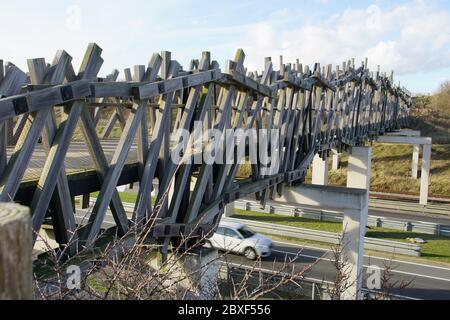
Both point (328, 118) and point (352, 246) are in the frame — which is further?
point (328, 118)

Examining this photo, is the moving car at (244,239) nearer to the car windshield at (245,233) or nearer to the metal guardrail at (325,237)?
the car windshield at (245,233)

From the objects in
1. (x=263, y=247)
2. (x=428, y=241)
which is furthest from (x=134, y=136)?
(x=428, y=241)

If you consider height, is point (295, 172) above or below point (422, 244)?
above

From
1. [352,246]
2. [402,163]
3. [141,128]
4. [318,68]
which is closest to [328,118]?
[318,68]

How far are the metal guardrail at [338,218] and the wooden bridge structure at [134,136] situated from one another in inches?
477

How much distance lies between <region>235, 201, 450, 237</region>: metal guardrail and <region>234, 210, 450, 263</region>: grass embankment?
17.9 inches

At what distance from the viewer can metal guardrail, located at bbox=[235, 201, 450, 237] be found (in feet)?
75.7

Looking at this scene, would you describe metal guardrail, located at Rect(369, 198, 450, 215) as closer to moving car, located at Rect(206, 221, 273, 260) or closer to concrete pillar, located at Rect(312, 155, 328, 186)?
concrete pillar, located at Rect(312, 155, 328, 186)

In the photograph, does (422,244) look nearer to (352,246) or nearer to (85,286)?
(352,246)

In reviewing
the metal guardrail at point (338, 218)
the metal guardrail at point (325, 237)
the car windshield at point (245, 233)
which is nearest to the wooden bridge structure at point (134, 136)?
the car windshield at point (245, 233)
